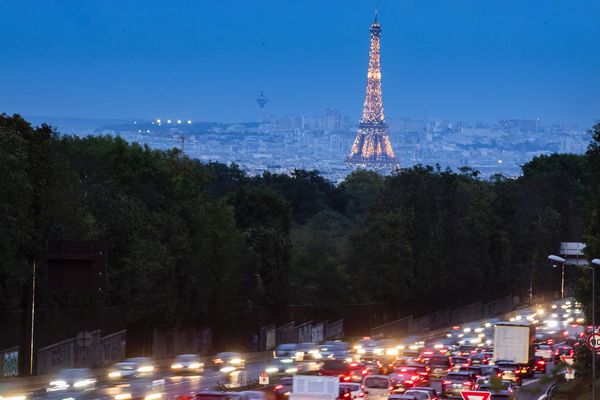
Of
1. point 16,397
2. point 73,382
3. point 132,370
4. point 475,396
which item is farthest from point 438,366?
point 475,396

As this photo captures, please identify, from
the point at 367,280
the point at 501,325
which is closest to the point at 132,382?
the point at 501,325

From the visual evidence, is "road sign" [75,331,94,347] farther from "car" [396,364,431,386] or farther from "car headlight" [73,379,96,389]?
"car" [396,364,431,386]

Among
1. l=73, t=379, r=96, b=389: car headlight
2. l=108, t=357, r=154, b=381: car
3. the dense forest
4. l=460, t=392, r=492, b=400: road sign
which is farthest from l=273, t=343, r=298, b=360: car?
l=460, t=392, r=492, b=400: road sign

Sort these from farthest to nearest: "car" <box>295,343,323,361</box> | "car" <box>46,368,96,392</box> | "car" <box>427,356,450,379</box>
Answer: "car" <box>295,343,323,361</box>, "car" <box>427,356,450,379</box>, "car" <box>46,368,96,392</box>

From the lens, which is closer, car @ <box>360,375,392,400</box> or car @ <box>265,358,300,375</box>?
car @ <box>360,375,392,400</box>

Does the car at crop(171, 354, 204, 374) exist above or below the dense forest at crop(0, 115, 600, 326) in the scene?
below

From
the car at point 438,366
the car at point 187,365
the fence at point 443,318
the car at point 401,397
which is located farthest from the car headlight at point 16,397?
the fence at point 443,318

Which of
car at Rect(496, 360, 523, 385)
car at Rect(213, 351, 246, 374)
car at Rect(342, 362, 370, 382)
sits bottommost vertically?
car at Rect(213, 351, 246, 374)
